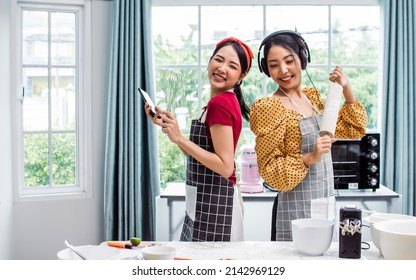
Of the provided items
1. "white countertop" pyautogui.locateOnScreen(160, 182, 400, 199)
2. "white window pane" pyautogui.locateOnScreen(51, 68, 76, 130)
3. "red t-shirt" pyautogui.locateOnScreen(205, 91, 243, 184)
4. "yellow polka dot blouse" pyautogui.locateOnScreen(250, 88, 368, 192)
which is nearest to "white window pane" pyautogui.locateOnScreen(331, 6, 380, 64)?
"white countertop" pyautogui.locateOnScreen(160, 182, 400, 199)

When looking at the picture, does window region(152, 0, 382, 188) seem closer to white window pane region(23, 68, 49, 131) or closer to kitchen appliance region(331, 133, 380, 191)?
kitchen appliance region(331, 133, 380, 191)

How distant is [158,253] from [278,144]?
0.67 metres

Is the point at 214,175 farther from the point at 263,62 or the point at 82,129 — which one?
the point at 82,129

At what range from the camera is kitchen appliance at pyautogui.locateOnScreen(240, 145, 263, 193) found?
3459 millimetres

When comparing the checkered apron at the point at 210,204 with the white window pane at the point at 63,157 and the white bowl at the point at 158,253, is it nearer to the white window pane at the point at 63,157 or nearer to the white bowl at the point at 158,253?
the white bowl at the point at 158,253

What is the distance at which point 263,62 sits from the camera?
2.05 metres

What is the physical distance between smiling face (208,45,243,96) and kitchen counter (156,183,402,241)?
1.53 metres

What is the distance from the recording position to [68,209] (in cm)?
384

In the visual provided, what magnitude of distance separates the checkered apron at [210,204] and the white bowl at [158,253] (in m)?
0.43

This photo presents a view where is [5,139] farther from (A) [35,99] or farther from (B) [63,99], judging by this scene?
(B) [63,99]
